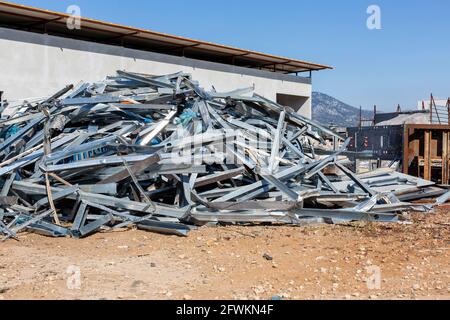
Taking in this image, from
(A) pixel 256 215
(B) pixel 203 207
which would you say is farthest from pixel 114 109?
(A) pixel 256 215

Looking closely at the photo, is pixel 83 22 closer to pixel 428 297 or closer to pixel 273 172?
pixel 273 172

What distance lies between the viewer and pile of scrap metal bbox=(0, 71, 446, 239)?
6957mm

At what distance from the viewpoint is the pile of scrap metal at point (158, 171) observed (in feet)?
22.8

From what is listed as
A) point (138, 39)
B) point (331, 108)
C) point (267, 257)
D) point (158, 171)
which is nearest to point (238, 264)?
point (267, 257)

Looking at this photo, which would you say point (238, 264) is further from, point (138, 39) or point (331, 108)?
point (331, 108)

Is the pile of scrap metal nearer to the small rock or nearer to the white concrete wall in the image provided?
the small rock

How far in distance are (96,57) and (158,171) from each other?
526 inches

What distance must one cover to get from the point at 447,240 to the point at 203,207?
3270mm

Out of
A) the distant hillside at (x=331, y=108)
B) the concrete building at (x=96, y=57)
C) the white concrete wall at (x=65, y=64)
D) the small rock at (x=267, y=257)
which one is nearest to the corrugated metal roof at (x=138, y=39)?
the concrete building at (x=96, y=57)

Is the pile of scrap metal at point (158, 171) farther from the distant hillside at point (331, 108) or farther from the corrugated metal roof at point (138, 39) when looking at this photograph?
the distant hillside at point (331, 108)

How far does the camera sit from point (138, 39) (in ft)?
70.7

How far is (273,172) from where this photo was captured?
26.1 feet

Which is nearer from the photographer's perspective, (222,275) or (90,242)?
(222,275)

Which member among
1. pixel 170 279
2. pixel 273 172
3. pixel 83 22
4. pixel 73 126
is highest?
pixel 83 22
